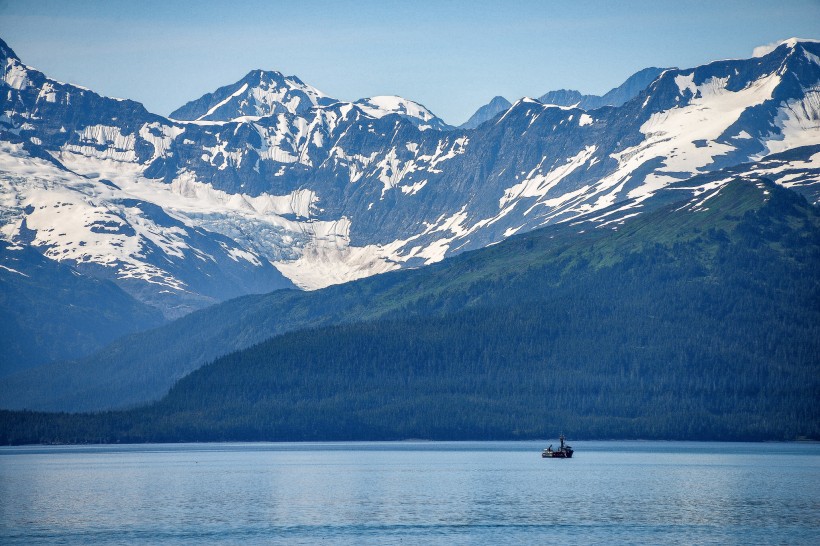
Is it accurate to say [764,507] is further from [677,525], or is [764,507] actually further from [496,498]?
[496,498]

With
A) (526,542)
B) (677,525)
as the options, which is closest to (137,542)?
(526,542)

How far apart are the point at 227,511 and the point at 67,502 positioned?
2746 centimetres

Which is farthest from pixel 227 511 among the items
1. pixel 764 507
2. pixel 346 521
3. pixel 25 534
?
pixel 764 507

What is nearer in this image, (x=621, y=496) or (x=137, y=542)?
(x=137, y=542)

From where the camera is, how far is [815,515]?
162250 mm

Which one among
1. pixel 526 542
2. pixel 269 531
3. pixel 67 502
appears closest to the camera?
pixel 526 542

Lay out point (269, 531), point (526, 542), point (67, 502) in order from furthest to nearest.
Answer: point (67, 502) → point (269, 531) → point (526, 542)

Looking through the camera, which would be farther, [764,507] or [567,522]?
[764,507]

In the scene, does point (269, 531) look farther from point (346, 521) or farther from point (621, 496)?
point (621, 496)

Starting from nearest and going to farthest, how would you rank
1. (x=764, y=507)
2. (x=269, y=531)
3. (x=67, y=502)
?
1. (x=269, y=531)
2. (x=764, y=507)
3. (x=67, y=502)

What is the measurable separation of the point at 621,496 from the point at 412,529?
46390 millimetres

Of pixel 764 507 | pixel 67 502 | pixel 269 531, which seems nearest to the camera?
pixel 269 531

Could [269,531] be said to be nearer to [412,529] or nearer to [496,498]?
[412,529]

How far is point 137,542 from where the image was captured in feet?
482
